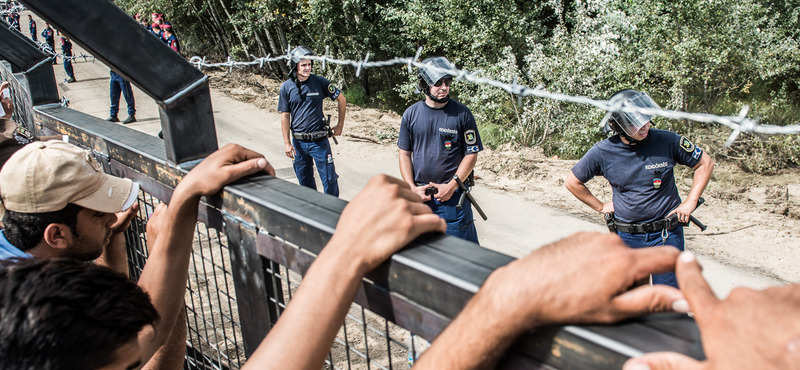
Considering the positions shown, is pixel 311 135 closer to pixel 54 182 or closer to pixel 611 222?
pixel 611 222

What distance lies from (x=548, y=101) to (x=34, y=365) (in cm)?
967

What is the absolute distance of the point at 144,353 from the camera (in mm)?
1486

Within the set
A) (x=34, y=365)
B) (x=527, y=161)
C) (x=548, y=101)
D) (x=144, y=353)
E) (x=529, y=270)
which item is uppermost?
(x=529, y=270)

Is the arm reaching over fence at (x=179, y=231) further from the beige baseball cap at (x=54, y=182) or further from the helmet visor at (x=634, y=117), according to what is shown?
the helmet visor at (x=634, y=117)

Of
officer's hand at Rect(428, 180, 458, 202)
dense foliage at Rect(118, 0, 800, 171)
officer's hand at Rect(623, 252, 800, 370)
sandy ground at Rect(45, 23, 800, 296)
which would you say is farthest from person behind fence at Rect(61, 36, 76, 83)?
officer's hand at Rect(623, 252, 800, 370)

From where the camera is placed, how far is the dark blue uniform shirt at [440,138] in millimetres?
4859

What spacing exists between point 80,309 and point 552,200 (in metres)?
7.11

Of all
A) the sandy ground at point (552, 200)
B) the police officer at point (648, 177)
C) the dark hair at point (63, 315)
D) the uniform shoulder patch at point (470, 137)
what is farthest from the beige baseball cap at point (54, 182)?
the sandy ground at point (552, 200)

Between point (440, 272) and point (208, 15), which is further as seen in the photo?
point (208, 15)

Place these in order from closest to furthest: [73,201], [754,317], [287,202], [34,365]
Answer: [754,317] → [34,365] → [287,202] → [73,201]

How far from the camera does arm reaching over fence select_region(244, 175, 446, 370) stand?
1007 mm

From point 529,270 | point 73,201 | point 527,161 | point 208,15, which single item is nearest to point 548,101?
point 527,161

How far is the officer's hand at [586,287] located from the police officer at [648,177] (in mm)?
3589

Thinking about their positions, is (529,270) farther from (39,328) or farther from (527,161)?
(527,161)
